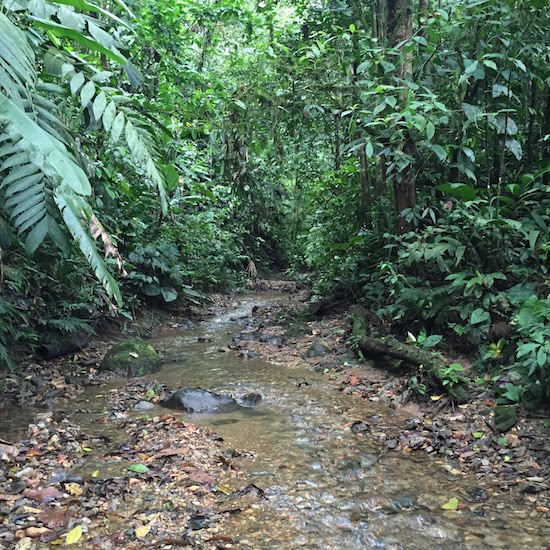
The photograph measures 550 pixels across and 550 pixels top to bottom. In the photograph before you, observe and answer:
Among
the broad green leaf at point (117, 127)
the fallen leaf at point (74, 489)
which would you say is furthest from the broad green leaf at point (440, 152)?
the fallen leaf at point (74, 489)

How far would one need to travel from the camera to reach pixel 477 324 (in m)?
5.34

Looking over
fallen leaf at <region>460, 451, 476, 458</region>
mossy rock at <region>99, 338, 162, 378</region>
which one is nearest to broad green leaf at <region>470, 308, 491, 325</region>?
fallen leaf at <region>460, 451, 476, 458</region>

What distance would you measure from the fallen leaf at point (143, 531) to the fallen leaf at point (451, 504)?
1.93 metres

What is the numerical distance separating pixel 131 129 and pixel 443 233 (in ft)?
14.4

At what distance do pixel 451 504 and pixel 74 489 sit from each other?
255 centimetres

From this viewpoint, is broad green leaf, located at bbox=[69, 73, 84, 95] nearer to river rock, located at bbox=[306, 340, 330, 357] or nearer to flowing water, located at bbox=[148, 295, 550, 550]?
flowing water, located at bbox=[148, 295, 550, 550]

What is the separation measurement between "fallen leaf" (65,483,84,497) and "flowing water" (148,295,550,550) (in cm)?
105

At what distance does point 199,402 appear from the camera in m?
5.24

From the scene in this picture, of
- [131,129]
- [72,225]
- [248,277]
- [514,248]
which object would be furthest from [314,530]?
[248,277]

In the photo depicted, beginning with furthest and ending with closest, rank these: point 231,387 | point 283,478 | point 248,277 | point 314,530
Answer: point 248,277 < point 231,387 < point 283,478 < point 314,530

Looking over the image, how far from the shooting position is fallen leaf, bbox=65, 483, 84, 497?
3.28m

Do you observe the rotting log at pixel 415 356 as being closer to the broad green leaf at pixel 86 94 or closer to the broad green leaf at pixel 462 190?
the broad green leaf at pixel 462 190

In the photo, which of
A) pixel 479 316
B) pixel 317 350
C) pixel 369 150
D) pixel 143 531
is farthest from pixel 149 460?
pixel 369 150

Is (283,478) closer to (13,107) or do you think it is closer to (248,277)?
(13,107)
